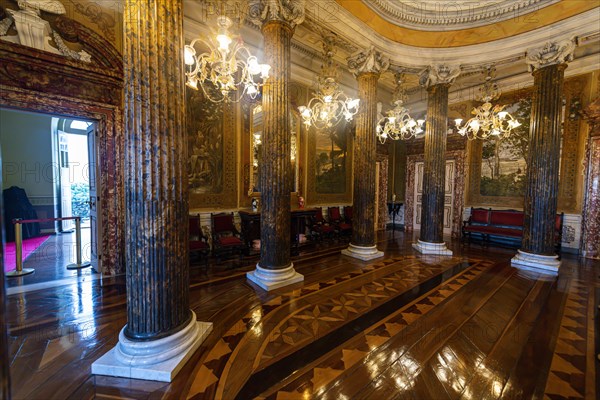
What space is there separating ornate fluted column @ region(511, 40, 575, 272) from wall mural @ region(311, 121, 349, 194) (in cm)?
460

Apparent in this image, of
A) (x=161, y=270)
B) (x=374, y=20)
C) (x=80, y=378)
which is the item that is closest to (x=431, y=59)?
(x=374, y=20)

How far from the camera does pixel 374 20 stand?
16.9 feet

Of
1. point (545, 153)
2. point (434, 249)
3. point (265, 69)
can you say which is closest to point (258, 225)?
point (265, 69)

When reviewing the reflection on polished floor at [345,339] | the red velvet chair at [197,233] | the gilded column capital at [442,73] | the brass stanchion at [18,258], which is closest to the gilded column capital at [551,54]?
the gilded column capital at [442,73]

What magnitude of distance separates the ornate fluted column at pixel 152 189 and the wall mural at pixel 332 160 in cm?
561

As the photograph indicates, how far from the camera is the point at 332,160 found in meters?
7.96

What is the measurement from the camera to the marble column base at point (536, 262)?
195 inches

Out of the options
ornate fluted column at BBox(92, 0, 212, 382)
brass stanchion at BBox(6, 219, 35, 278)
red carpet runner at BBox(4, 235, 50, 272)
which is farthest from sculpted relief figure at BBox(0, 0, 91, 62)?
red carpet runner at BBox(4, 235, 50, 272)

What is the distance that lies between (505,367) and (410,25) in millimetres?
6451

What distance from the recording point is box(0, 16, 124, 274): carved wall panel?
3439mm

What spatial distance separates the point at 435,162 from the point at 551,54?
2861 mm

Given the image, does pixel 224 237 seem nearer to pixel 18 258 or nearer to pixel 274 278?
pixel 274 278

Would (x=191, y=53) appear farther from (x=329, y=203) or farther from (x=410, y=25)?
(x=329, y=203)

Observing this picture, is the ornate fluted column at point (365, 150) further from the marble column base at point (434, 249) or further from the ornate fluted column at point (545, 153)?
the ornate fluted column at point (545, 153)
